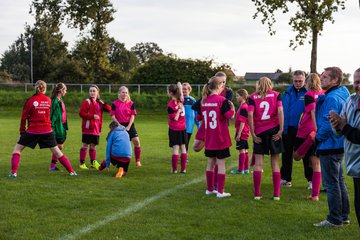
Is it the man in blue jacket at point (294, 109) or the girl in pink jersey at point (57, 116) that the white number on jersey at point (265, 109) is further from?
the girl in pink jersey at point (57, 116)

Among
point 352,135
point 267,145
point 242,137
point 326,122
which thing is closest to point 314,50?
point 242,137

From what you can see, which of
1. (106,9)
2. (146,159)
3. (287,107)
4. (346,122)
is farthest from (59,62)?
(346,122)

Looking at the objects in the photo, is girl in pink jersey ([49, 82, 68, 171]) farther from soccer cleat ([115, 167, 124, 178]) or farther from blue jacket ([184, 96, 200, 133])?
blue jacket ([184, 96, 200, 133])

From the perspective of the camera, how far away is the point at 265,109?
8.08 m

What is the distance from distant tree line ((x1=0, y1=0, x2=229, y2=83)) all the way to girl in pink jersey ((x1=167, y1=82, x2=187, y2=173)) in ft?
111

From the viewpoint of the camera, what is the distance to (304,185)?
9.66m

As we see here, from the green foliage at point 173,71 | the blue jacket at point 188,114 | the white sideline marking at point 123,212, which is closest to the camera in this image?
the white sideline marking at point 123,212

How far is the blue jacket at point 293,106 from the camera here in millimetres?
9344

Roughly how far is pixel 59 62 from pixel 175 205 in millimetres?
57824

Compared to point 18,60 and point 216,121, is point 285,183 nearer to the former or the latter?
point 216,121

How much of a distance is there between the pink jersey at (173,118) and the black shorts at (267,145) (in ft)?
11.0

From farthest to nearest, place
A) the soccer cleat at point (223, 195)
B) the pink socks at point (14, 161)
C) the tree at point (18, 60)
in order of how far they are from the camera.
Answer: the tree at point (18, 60), the pink socks at point (14, 161), the soccer cleat at point (223, 195)

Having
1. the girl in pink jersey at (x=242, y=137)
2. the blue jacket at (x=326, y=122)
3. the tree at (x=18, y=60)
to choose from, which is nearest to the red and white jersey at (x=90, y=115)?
the girl in pink jersey at (x=242, y=137)

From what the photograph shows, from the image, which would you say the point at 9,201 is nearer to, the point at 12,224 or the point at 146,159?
the point at 12,224
